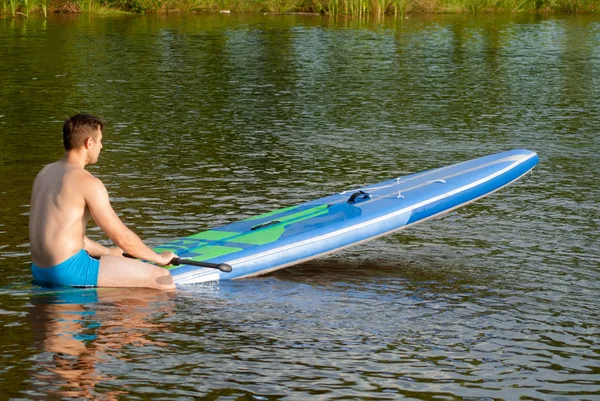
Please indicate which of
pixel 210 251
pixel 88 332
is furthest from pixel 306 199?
Result: pixel 88 332

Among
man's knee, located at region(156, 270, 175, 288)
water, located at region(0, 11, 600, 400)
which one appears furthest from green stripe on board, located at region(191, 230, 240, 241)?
man's knee, located at region(156, 270, 175, 288)

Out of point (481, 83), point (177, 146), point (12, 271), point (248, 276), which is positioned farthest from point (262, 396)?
point (481, 83)

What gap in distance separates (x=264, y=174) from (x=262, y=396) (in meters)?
6.23

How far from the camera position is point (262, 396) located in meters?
5.42

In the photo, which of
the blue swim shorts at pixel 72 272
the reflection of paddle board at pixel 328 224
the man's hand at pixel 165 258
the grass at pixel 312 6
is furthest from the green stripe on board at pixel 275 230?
the grass at pixel 312 6

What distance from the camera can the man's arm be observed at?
6551 millimetres

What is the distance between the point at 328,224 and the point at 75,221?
2042 mm

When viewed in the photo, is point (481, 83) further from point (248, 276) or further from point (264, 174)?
point (248, 276)

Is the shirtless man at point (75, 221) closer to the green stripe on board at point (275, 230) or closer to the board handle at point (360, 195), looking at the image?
the green stripe on board at point (275, 230)

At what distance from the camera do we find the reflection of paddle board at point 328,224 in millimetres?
7461

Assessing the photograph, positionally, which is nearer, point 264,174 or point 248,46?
point 264,174

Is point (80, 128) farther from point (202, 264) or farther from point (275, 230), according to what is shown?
point (275, 230)

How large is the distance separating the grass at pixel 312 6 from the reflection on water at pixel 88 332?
82.6 ft

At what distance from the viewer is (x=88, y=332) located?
20.8 ft
